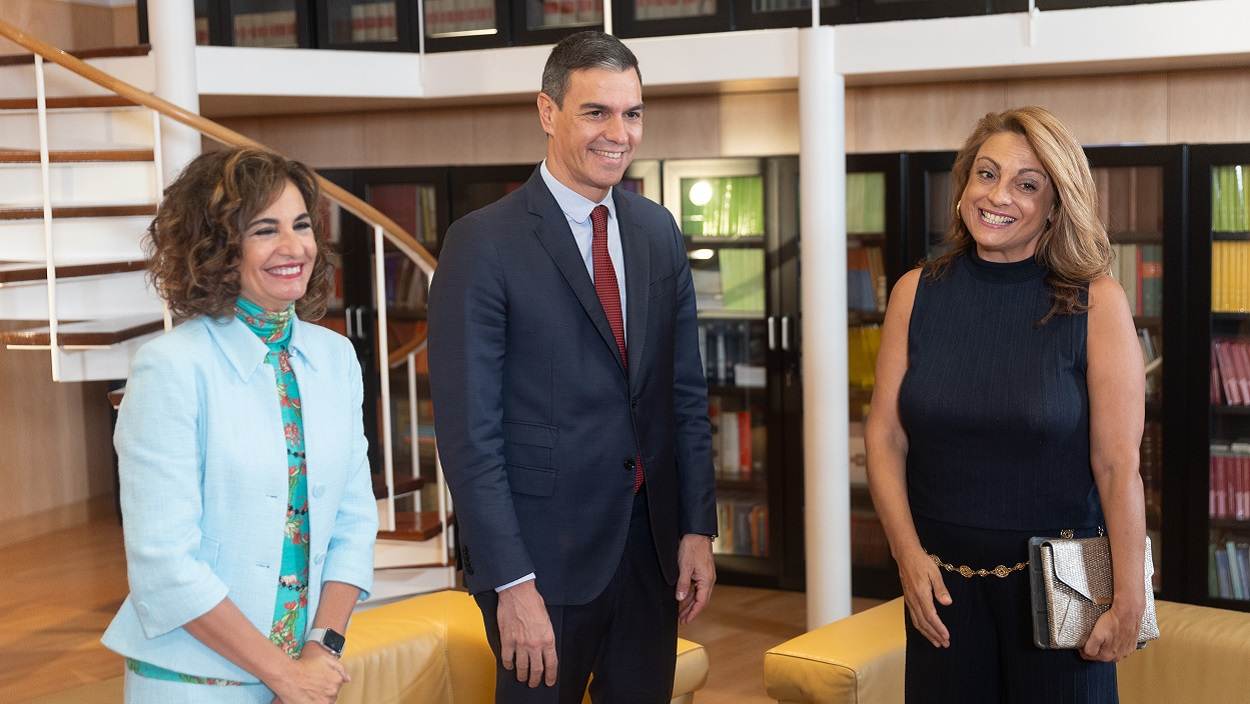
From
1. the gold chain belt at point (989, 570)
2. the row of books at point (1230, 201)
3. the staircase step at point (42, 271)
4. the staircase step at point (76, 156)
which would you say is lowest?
the gold chain belt at point (989, 570)

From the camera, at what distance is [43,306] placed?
4840 millimetres

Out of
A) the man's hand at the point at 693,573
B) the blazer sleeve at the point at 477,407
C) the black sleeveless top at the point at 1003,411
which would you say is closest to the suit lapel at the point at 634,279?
the blazer sleeve at the point at 477,407

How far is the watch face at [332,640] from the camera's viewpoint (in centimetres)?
195

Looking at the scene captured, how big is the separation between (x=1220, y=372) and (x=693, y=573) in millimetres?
3452

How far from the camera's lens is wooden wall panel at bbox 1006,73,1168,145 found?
5395mm

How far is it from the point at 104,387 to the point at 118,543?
1.09 meters

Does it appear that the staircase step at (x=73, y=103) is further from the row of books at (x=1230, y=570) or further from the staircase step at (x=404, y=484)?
the row of books at (x=1230, y=570)

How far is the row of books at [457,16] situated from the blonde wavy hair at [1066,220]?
366cm

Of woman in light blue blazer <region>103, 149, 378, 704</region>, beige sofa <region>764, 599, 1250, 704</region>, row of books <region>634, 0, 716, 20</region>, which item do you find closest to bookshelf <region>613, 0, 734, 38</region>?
row of books <region>634, 0, 716, 20</region>

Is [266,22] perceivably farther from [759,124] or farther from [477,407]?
[477,407]

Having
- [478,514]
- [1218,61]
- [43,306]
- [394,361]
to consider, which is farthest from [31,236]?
[1218,61]

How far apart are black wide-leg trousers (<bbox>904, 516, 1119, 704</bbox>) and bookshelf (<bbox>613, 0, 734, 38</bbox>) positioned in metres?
3.20

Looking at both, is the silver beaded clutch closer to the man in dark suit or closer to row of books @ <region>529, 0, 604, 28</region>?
the man in dark suit

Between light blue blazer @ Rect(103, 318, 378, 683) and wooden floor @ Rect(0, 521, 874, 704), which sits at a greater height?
light blue blazer @ Rect(103, 318, 378, 683)
